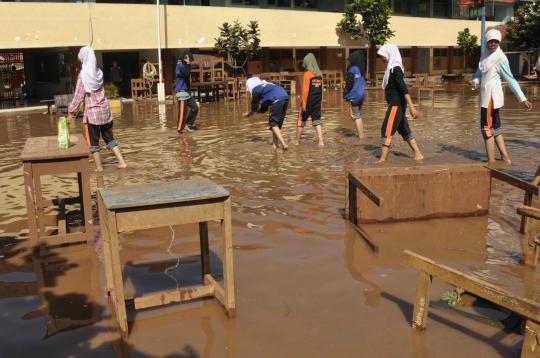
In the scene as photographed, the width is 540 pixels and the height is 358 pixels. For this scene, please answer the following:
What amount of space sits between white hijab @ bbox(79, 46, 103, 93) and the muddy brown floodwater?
4.39 feet

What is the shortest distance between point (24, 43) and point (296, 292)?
59.2ft

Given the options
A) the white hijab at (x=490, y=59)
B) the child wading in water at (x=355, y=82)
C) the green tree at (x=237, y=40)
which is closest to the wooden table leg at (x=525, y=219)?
the white hijab at (x=490, y=59)

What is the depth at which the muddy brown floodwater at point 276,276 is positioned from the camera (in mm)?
3592

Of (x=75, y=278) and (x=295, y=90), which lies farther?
(x=295, y=90)

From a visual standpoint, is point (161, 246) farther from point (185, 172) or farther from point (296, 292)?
point (185, 172)

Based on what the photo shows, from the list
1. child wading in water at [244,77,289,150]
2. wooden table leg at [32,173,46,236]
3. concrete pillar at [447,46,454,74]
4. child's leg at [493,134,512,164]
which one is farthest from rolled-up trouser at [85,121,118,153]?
concrete pillar at [447,46,454,74]

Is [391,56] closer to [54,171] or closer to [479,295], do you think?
[54,171]

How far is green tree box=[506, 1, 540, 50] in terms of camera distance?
116 feet

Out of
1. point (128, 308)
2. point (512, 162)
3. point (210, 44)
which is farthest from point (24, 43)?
point (128, 308)

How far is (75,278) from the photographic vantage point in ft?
15.4

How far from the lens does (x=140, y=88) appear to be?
22.8 meters

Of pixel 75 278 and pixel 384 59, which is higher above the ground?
pixel 384 59

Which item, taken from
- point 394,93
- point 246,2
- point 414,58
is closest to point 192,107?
point 394,93

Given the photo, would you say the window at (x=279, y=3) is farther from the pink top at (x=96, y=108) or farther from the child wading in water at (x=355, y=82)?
the pink top at (x=96, y=108)
